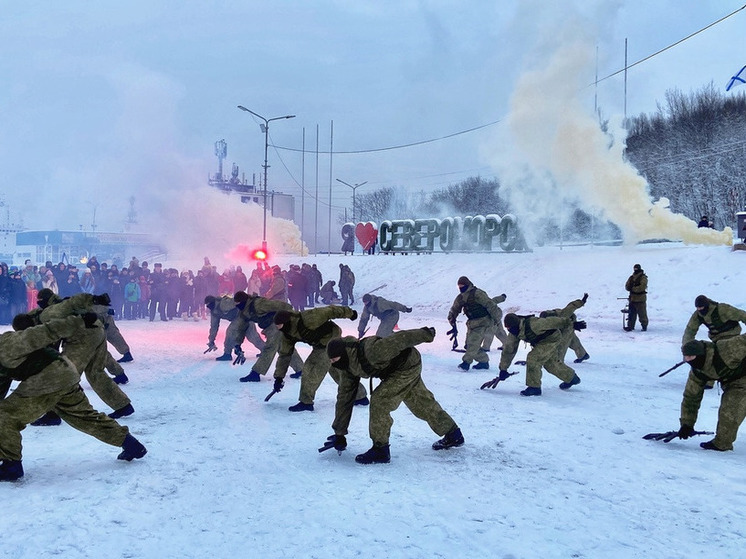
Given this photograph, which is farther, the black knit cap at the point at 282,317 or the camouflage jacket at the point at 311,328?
the camouflage jacket at the point at 311,328

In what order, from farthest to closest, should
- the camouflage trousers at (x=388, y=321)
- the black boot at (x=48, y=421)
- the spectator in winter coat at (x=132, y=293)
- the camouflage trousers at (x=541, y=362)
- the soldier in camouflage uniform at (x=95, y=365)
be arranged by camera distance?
the spectator in winter coat at (x=132, y=293), the camouflage trousers at (x=388, y=321), the camouflage trousers at (x=541, y=362), the soldier in camouflage uniform at (x=95, y=365), the black boot at (x=48, y=421)

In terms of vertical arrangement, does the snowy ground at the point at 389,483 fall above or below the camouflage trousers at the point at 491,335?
below

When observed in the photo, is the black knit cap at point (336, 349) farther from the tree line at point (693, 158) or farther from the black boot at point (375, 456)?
the tree line at point (693, 158)

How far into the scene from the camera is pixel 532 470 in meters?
5.93

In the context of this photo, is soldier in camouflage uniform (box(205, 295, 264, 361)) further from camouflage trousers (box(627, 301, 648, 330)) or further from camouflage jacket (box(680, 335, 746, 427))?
camouflage trousers (box(627, 301, 648, 330))

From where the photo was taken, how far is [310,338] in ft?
26.2

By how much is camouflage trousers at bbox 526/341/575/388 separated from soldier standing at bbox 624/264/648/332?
320 inches

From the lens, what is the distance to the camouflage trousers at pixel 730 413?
644cm

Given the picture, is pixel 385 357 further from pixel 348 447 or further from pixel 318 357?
pixel 318 357

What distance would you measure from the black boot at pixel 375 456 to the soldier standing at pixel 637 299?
12.7 m

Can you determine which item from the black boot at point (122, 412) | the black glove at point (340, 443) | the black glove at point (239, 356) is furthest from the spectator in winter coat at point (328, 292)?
the black glove at point (340, 443)

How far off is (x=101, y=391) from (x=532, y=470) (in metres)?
4.96

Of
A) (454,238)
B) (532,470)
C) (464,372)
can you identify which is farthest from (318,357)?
(454,238)

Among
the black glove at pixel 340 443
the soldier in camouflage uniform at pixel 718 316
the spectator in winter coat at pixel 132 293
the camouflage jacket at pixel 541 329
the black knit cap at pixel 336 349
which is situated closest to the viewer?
the black knit cap at pixel 336 349
